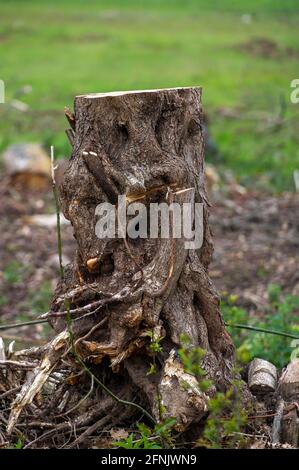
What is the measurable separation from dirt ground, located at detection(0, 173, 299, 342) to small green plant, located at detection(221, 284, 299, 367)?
0.23 m

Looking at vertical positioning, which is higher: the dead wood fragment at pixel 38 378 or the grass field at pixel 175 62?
the grass field at pixel 175 62

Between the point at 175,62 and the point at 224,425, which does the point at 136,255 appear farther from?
the point at 175,62

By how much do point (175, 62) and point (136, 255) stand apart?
1361 cm

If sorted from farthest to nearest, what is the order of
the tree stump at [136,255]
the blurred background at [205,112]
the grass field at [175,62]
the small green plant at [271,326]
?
the grass field at [175,62]
the blurred background at [205,112]
the small green plant at [271,326]
the tree stump at [136,255]

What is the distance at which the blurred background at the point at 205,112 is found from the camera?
7383 mm

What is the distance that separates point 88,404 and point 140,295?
0.58 meters

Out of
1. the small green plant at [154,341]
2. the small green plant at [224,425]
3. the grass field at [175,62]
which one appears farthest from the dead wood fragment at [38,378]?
the grass field at [175,62]

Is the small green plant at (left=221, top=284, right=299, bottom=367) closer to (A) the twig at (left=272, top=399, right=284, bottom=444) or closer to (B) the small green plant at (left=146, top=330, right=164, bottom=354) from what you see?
(A) the twig at (left=272, top=399, right=284, bottom=444)

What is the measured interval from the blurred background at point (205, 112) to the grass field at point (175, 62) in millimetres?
29

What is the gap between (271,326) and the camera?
5.67 m

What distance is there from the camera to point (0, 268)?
7.88m

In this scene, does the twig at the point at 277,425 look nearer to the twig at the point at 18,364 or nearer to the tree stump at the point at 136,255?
the tree stump at the point at 136,255

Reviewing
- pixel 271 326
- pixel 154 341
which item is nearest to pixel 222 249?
pixel 271 326
